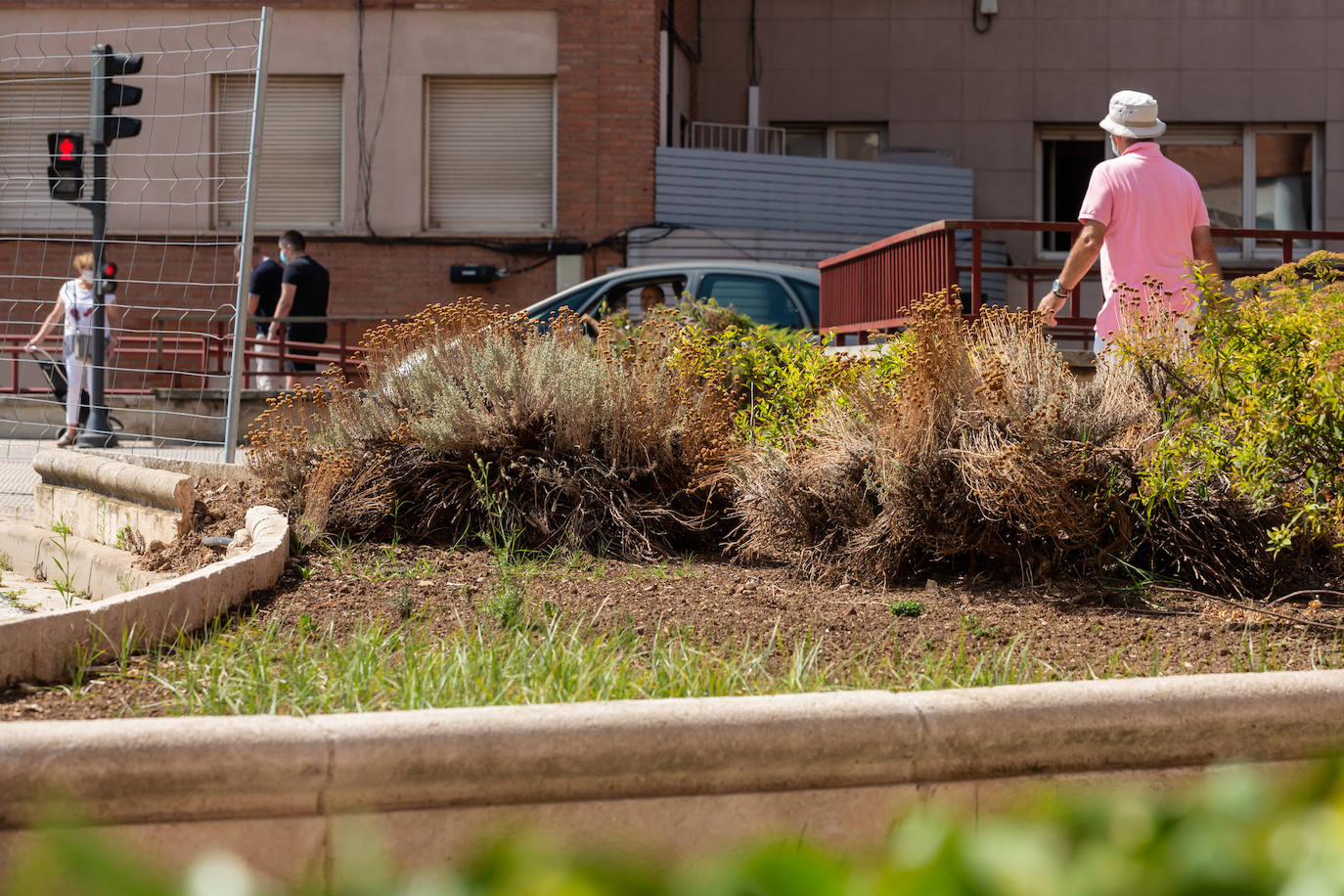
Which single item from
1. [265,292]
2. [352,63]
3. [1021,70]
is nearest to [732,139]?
[1021,70]

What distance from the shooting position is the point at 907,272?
9.14 metres

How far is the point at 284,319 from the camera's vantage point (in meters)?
13.9

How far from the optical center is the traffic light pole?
9.43 m

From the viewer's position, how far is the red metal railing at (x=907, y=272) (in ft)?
27.6

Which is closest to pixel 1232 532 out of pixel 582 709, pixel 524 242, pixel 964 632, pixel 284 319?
pixel 964 632

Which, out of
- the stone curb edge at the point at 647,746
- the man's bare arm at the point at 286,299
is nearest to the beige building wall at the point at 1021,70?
the man's bare arm at the point at 286,299

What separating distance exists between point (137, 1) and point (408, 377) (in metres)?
13.1

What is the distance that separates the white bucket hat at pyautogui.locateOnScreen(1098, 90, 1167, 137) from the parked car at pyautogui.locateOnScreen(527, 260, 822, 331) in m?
6.30

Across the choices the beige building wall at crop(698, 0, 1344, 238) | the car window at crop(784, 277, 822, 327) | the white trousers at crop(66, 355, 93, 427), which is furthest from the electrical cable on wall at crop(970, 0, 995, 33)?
the white trousers at crop(66, 355, 93, 427)

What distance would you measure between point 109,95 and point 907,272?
5.81m

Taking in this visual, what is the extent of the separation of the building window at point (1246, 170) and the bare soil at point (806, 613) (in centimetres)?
1558

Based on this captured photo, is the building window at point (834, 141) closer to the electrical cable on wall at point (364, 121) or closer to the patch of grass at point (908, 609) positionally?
the electrical cable on wall at point (364, 121)

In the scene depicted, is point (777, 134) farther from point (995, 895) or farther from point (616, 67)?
point (995, 895)

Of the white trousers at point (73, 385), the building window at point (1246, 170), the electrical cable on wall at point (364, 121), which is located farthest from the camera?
the building window at point (1246, 170)
